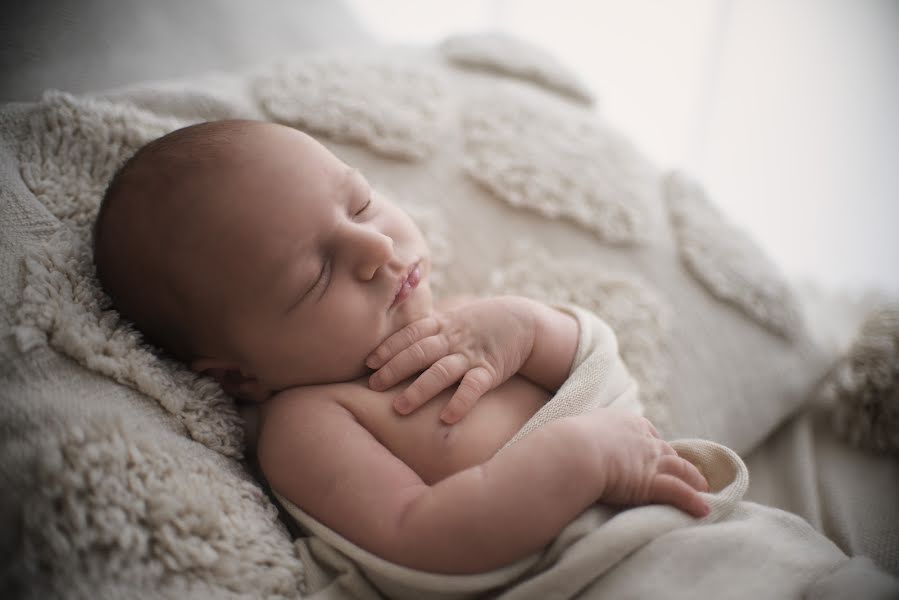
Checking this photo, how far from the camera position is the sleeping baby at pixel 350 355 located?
67 cm

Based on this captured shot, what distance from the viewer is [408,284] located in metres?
0.85

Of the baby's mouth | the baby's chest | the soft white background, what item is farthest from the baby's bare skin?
the soft white background

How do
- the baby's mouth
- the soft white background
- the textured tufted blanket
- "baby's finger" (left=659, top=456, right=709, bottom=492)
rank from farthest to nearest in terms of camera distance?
the soft white background < the baby's mouth < "baby's finger" (left=659, top=456, right=709, bottom=492) < the textured tufted blanket

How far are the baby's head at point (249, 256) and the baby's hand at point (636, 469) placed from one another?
0.33 metres

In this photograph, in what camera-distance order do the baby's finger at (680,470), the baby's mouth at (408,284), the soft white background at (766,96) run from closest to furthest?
the baby's finger at (680,470) < the baby's mouth at (408,284) < the soft white background at (766,96)

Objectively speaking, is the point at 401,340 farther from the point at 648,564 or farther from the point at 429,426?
the point at 648,564

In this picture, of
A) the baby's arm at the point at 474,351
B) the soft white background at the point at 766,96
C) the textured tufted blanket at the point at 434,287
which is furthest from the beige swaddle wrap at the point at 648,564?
the soft white background at the point at 766,96

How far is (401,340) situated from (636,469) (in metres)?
0.35

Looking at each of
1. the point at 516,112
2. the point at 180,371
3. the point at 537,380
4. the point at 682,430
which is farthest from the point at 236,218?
the point at 682,430

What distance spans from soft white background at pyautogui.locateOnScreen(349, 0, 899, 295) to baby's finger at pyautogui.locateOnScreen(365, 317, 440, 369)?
1184mm

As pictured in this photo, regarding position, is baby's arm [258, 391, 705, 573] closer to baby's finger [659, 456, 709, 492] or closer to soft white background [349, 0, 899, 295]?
baby's finger [659, 456, 709, 492]

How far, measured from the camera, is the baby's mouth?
2.78 ft

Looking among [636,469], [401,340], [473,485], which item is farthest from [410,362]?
[636,469]

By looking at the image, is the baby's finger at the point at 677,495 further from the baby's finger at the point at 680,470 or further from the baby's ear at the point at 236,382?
the baby's ear at the point at 236,382
